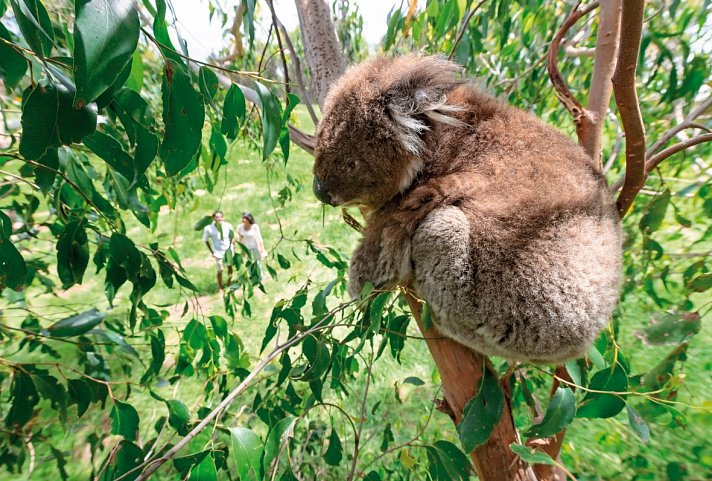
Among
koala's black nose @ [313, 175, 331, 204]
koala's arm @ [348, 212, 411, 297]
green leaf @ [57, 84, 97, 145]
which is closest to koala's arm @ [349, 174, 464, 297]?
koala's arm @ [348, 212, 411, 297]

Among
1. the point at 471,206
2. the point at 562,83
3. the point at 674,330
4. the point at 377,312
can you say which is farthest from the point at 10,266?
the point at 674,330

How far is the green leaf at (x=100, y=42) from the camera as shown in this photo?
38 centimetres

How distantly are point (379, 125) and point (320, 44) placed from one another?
40 cm

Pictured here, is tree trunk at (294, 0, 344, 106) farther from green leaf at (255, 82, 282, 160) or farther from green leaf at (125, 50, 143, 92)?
green leaf at (125, 50, 143, 92)

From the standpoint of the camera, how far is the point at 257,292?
15.1ft

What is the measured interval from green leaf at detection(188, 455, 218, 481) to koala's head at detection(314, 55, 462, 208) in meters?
0.97

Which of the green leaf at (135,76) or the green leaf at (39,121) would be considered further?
the green leaf at (135,76)

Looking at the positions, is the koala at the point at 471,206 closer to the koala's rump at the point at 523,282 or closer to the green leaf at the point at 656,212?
the koala's rump at the point at 523,282

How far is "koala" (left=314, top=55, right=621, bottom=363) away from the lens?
1.06 meters

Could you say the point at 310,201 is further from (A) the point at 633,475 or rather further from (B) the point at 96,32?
(B) the point at 96,32

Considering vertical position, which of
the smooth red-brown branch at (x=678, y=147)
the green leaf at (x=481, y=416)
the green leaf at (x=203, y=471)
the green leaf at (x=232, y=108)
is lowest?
the green leaf at (x=481, y=416)

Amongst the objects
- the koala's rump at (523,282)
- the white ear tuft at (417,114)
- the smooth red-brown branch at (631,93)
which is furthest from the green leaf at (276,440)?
the smooth red-brown branch at (631,93)

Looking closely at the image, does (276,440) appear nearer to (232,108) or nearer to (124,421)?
(124,421)

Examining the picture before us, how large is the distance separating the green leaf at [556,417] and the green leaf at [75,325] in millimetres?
1301
